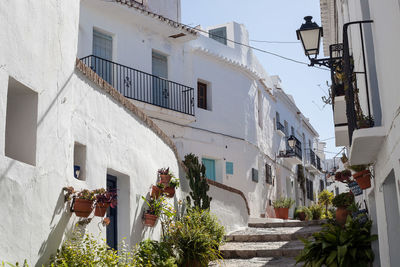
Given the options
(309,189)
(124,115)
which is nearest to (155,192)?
(124,115)

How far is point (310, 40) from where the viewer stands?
8.95 meters

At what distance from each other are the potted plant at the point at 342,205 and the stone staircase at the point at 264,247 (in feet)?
3.69

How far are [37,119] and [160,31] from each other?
40.4 ft

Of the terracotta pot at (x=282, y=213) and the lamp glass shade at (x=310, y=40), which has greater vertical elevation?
the lamp glass shade at (x=310, y=40)

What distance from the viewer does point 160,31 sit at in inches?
713

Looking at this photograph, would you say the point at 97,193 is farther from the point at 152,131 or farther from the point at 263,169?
the point at 263,169

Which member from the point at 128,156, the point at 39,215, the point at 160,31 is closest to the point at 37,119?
the point at 39,215

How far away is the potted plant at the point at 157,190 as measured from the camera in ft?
34.8

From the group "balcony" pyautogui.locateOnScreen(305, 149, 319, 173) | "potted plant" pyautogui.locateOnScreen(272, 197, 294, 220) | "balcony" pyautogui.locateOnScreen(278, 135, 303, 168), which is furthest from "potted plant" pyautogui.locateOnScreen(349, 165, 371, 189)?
"balcony" pyautogui.locateOnScreen(305, 149, 319, 173)

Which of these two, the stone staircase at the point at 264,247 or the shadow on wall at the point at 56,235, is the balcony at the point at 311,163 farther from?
the shadow on wall at the point at 56,235

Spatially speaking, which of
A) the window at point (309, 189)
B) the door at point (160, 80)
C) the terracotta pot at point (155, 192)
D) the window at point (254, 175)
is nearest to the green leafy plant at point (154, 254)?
the terracotta pot at point (155, 192)

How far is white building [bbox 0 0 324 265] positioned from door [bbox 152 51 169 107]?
0.16ft

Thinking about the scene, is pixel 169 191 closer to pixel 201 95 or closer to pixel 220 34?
pixel 201 95

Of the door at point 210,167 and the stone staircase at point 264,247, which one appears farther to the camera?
the door at point 210,167
